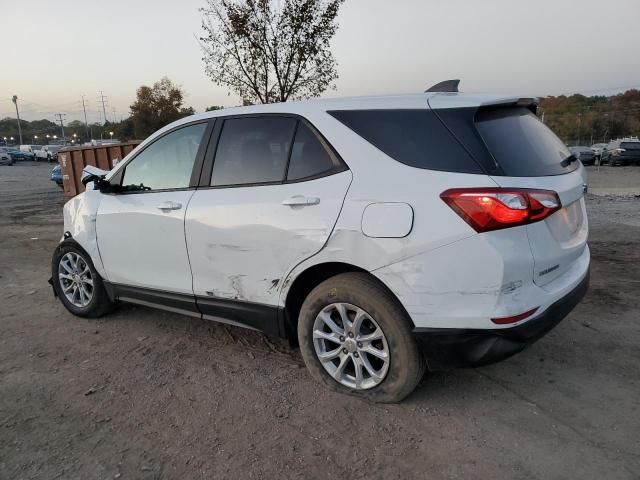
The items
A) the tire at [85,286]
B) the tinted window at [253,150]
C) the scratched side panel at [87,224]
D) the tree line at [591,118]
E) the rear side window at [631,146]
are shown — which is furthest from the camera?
the tree line at [591,118]

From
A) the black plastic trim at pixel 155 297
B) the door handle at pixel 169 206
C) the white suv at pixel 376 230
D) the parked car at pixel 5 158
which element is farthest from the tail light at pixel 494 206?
the parked car at pixel 5 158

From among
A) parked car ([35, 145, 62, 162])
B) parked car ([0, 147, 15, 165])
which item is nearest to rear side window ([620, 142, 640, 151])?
parked car ([0, 147, 15, 165])

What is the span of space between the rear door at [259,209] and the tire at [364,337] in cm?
27

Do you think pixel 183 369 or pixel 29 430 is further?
pixel 183 369

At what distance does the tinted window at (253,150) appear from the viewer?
321 centimetres

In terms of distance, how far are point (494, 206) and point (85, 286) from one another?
3.74 meters

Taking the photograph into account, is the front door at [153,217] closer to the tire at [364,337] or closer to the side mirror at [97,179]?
the side mirror at [97,179]

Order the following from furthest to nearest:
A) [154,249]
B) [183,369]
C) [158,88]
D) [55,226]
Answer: [158,88] < [55,226] < [154,249] < [183,369]

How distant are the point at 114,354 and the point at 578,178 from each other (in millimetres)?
3514

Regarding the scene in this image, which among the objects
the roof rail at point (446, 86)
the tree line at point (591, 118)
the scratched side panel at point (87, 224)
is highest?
the tree line at point (591, 118)

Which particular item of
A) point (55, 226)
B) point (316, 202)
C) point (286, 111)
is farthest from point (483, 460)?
point (55, 226)

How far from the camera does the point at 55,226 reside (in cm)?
1045

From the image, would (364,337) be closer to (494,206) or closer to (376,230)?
(376,230)

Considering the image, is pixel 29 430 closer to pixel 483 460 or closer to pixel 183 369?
pixel 183 369
